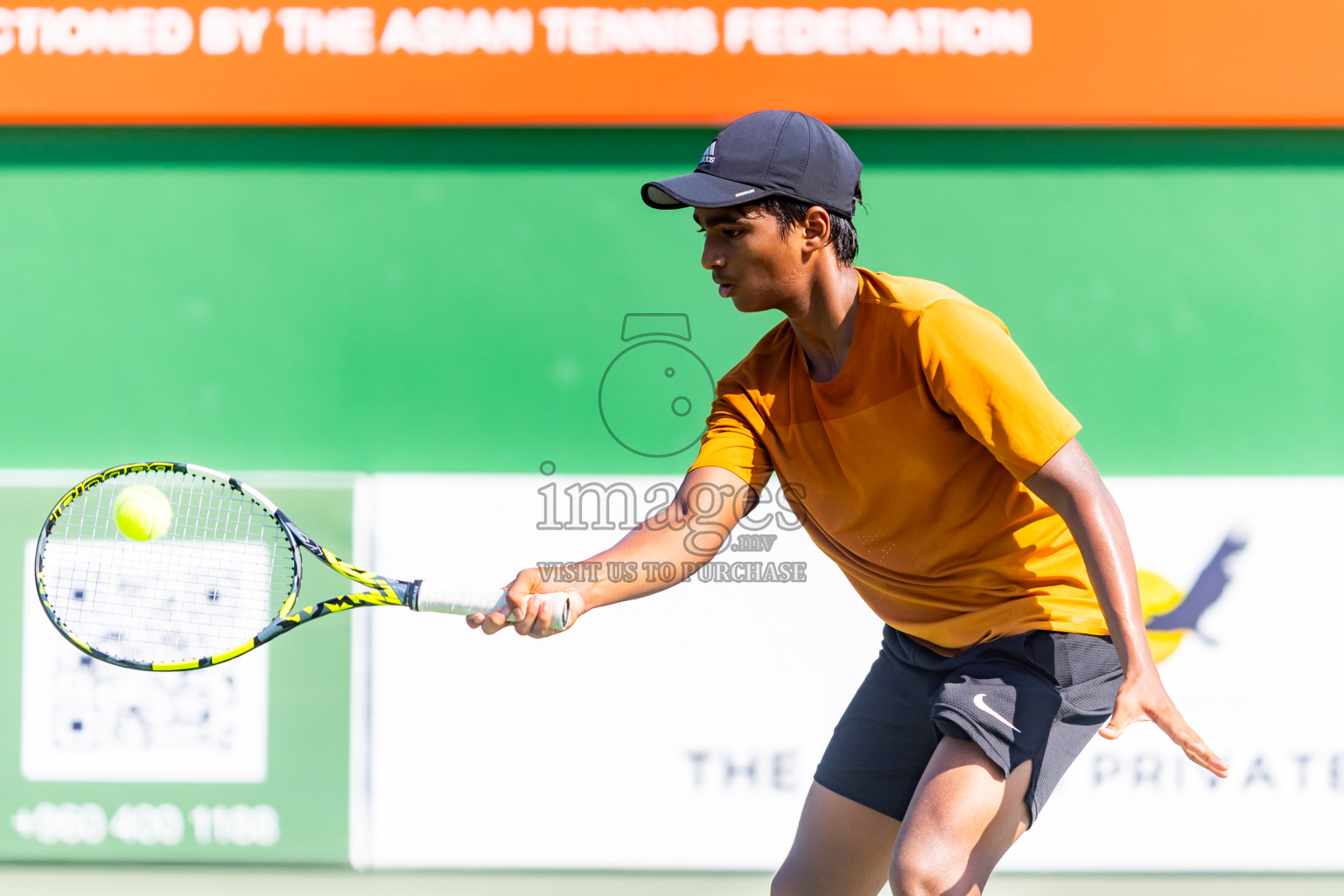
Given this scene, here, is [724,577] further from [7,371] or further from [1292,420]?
[7,371]

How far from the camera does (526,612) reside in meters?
1.87

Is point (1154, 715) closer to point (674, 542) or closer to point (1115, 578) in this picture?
point (1115, 578)

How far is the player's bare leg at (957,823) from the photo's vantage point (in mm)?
1652

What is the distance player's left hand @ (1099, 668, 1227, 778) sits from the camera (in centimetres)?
155

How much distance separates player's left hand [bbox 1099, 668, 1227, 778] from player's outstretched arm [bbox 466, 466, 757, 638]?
70 centimetres

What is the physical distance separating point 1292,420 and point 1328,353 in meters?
0.22

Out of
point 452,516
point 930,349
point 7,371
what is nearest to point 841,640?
point 452,516

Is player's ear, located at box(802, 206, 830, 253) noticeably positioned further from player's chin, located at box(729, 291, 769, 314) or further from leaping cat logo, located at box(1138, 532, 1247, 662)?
leaping cat logo, located at box(1138, 532, 1247, 662)

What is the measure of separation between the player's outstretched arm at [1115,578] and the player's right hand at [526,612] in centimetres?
75

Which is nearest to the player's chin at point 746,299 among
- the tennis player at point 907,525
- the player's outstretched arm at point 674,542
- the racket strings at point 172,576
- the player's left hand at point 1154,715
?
the tennis player at point 907,525

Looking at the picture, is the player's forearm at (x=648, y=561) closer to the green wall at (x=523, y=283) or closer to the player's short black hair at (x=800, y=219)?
the player's short black hair at (x=800, y=219)

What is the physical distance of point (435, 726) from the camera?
3211 mm

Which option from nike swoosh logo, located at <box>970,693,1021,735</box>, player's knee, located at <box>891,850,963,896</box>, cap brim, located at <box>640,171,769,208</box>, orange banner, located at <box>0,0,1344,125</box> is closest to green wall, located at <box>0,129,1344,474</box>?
orange banner, located at <box>0,0,1344,125</box>

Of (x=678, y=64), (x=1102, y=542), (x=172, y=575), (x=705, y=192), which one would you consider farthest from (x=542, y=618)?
(x=678, y=64)
